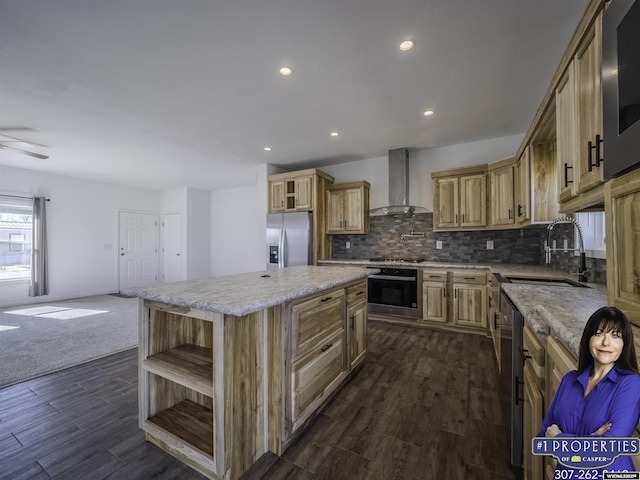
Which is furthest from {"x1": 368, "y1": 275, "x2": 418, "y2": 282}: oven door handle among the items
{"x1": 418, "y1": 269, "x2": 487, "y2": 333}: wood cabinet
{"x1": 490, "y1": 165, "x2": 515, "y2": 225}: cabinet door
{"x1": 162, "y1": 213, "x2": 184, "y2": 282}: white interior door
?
{"x1": 162, "y1": 213, "x2": 184, "y2": 282}: white interior door

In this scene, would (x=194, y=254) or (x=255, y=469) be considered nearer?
(x=255, y=469)

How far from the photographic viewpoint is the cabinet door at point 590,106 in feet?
3.76

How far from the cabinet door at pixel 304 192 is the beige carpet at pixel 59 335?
299 centimetres

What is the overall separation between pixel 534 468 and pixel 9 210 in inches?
309

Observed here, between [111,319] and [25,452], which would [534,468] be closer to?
[25,452]

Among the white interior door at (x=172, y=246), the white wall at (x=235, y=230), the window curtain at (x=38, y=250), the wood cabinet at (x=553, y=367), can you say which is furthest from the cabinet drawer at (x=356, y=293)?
the window curtain at (x=38, y=250)

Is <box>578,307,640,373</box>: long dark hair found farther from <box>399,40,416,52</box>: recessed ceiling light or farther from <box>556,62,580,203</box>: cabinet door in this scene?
<box>399,40,416,52</box>: recessed ceiling light

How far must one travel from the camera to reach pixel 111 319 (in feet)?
13.8

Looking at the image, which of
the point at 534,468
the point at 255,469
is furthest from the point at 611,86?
the point at 255,469

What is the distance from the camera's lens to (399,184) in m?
4.30

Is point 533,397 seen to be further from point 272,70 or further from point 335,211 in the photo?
point 335,211

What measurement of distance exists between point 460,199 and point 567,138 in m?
2.31

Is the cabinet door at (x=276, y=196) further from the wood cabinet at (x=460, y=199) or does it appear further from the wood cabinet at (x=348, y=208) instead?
the wood cabinet at (x=460, y=199)

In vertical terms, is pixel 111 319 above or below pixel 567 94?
below
